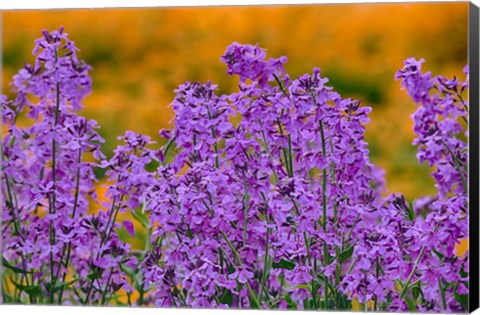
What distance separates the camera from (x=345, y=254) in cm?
394

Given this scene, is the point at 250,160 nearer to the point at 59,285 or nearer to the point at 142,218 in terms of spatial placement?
the point at 142,218

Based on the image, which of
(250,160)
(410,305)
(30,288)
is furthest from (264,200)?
(30,288)

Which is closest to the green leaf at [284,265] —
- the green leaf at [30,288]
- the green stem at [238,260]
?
the green stem at [238,260]

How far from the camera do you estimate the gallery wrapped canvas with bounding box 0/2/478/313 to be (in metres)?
3.93

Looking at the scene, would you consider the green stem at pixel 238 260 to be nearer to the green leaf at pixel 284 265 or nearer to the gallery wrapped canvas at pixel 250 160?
the gallery wrapped canvas at pixel 250 160

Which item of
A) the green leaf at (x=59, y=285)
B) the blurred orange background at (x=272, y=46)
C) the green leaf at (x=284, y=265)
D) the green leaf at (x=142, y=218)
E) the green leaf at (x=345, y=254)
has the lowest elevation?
the green leaf at (x=59, y=285)

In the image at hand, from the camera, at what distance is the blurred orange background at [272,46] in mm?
4109

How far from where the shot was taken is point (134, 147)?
4.12 m

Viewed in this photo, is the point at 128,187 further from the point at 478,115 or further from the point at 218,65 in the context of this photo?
the point at 478,115

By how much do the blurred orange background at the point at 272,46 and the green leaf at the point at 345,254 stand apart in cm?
49

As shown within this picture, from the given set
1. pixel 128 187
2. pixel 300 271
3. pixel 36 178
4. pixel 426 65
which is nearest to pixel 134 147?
pixel 128 187

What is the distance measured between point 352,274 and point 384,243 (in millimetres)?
181

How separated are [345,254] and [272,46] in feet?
2.88

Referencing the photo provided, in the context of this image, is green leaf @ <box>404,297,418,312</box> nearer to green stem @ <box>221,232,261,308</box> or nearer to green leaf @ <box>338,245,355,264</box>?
green leaf @ <box>338,245,355,264</box>
